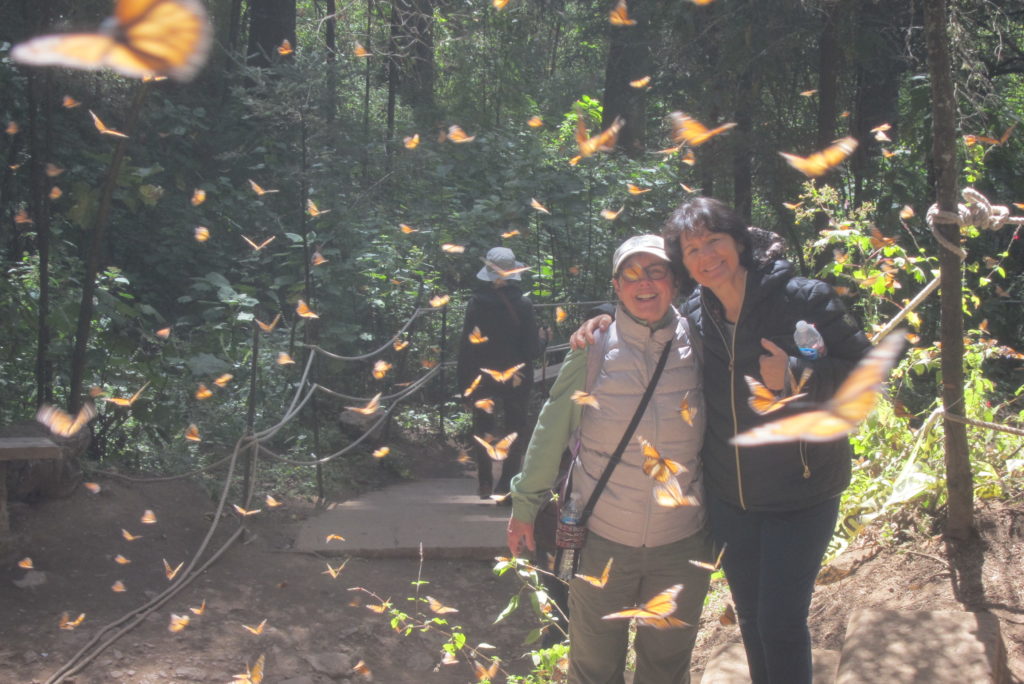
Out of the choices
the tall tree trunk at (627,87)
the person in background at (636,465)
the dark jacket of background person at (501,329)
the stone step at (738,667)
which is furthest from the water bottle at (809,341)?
the tall tree trunk at (627,87)

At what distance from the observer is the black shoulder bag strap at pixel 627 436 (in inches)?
108

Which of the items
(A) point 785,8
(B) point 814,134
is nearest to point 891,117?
(B) point 814,134

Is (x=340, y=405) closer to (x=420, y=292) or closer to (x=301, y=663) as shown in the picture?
(x=420, y=292)

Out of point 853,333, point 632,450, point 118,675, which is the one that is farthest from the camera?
point 118,675

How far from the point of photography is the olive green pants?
279 centimetres

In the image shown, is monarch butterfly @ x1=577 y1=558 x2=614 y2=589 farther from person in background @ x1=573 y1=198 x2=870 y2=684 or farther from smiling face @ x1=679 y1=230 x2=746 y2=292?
smiling face @ x1=679 y1=230 x2=746 y2=292

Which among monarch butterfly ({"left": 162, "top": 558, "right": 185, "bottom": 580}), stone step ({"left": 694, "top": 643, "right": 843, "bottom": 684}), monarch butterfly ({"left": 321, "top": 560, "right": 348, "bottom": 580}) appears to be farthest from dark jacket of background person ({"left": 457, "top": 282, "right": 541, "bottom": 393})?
stone step ({"left": 694, "top": 643, "right": 843, "bottom": 684})

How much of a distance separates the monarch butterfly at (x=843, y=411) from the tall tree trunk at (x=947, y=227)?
2.85 feet

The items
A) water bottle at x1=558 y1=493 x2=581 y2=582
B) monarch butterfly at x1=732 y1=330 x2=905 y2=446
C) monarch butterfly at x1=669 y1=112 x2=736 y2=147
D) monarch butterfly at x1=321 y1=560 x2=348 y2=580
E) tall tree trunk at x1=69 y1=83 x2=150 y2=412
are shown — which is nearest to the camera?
monarch butterfly at x1=732 y1=330 x2=905 y2=446

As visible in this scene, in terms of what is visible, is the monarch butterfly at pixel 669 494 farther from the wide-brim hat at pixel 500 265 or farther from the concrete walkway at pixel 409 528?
the wide-brim hat at pixel 500 265

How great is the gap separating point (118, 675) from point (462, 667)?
1.56m

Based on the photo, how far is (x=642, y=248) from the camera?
108 inches

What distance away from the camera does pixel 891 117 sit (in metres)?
9.07

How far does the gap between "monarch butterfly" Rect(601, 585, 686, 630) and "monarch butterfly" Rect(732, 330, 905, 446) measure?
0.53 m
